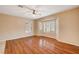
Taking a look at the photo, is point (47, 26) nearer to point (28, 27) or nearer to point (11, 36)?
point (28, 27)

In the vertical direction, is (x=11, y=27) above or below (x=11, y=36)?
above

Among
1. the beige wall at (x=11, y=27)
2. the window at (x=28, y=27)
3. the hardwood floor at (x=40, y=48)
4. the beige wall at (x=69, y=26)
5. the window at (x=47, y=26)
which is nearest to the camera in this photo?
the hardwood floor at (x=40, y=48)

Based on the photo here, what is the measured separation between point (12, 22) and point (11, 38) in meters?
1.27

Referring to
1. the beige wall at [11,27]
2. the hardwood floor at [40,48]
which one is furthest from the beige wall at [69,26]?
the beige wall at [11,27]

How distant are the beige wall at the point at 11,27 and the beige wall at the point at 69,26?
3.53 metres

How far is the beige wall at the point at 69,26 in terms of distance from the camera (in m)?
4.06

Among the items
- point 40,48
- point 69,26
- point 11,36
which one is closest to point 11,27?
point 11,36

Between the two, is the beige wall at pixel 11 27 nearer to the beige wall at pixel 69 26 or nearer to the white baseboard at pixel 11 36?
the white baseboard at pixel 11 36

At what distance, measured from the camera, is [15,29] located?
248 inches

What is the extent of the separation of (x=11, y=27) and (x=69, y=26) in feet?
13.9

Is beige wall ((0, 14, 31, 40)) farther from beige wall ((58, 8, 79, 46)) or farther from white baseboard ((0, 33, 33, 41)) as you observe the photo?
beige wall ((58, 8, 79, 46))

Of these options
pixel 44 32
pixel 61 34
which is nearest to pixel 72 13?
pixel 61 34

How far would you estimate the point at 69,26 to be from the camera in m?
4.46
